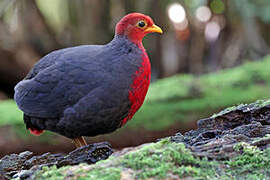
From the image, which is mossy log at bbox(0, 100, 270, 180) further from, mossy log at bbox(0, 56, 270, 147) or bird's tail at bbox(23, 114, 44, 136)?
mossy log at bbox(0, 56, 270, 147)

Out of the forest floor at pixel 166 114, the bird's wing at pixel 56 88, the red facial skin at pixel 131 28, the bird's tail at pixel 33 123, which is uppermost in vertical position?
the red facial skin at pixel 131 28

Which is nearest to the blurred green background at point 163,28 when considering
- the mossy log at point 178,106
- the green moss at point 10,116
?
the mossy log at point 178,106

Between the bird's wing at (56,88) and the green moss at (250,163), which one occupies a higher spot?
the bird's wing at (56,88)

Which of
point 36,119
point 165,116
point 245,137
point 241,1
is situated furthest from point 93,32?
point 245,137

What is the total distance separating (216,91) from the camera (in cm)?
598

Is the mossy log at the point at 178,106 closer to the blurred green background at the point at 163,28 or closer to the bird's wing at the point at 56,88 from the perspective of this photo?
the blurred green background at the point at 163,28

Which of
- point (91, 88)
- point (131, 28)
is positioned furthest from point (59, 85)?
point (131, 28)

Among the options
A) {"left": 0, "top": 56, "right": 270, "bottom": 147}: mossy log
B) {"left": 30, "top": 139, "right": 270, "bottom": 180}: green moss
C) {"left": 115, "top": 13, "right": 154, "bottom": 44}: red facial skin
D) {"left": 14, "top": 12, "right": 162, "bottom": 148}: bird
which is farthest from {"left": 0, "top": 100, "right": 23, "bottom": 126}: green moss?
{"left": 30, "top": 139, "right": 270, "bottom": 180}: green moss

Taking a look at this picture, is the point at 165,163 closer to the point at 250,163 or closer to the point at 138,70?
the point at 250,163

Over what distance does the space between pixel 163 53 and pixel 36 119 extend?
755cm

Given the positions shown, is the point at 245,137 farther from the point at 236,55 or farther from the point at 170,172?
the point at 236,55

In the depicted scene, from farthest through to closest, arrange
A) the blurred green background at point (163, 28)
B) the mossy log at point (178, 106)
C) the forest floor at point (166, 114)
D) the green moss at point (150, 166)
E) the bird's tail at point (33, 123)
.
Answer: the blurred green background at point (163, 28), the mossy log at point (178, 106), the forest floor at point (166, 114), the bird's tail at point (33, 123), the green moss at point (150, 166)

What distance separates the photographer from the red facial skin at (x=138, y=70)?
109 inches

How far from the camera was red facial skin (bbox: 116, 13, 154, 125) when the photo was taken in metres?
2.77
